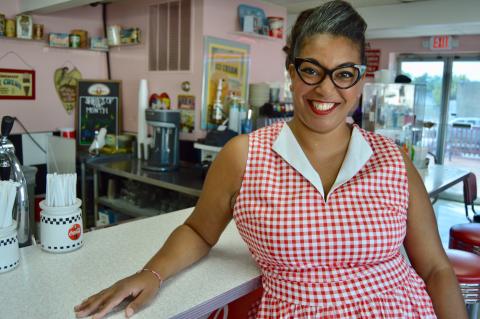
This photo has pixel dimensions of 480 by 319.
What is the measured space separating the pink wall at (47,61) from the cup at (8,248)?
2.71 metres

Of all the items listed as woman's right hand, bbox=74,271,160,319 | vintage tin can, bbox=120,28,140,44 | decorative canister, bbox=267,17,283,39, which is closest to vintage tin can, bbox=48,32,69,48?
vintage tin can, bbox=120,28,140,44

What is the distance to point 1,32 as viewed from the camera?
133 inches

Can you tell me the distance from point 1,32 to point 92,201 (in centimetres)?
142

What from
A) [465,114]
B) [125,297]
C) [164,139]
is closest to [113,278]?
[125,297]

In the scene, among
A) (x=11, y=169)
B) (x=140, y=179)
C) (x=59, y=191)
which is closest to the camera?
(x=59, y=191)

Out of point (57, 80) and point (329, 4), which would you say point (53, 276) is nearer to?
point (329, 4)

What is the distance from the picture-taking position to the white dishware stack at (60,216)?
48.8 inches

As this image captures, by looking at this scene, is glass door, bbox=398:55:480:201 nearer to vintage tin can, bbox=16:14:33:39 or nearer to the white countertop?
vintage tin can, bbox=16:14:33:39

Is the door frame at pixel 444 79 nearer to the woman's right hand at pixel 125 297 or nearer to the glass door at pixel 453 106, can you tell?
the glass door at pixel 453 106

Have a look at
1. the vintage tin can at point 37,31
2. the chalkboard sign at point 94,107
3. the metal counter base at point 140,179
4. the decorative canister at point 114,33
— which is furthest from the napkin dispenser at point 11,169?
the decorative canister at point 114,33

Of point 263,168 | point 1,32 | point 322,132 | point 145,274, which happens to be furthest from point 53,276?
point 1,32

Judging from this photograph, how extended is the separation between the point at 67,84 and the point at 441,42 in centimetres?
534

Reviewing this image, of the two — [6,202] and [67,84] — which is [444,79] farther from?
[6,202]

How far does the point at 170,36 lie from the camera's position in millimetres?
3559
